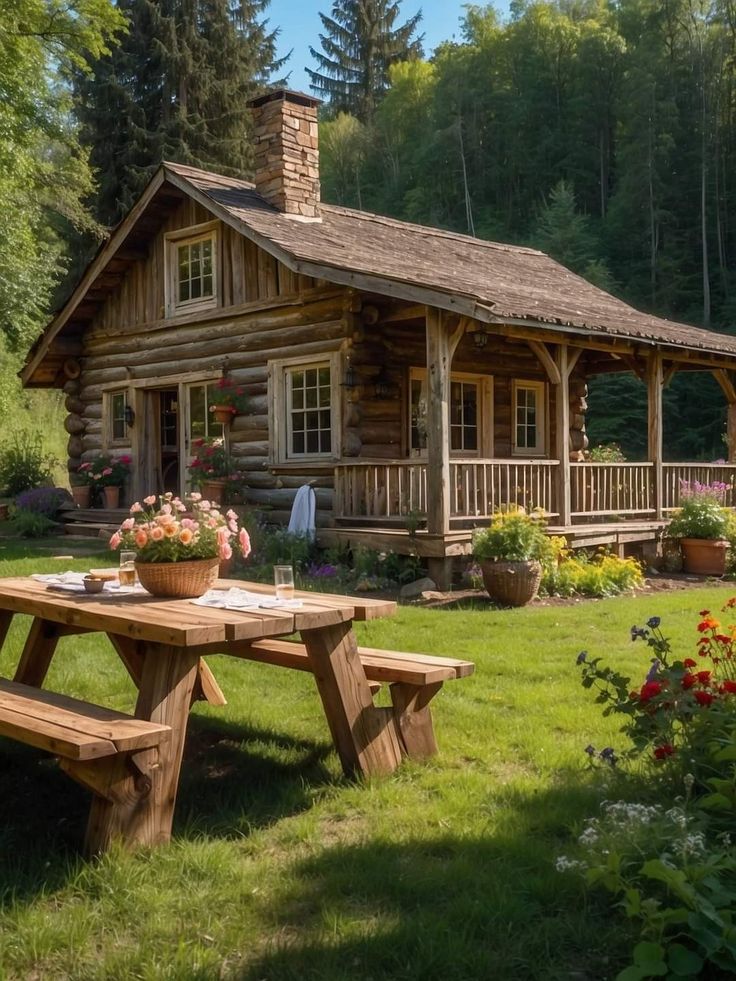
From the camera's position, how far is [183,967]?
8.96 feet

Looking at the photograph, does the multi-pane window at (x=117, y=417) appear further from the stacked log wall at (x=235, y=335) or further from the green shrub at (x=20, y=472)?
the green shrub at (x=20, y=472)

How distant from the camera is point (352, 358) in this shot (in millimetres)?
11875

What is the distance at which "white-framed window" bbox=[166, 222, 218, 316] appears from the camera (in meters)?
14.0

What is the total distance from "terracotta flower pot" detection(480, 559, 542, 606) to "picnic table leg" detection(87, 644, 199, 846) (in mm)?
5617

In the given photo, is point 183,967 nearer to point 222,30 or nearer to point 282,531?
point 282,531

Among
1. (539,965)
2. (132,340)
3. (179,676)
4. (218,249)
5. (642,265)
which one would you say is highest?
(642,265)

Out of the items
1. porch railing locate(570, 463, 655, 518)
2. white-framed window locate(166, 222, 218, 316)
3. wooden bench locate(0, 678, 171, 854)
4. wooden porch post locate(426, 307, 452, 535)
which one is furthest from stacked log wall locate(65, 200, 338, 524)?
wooden bench locate(0, 678, 171, 854)

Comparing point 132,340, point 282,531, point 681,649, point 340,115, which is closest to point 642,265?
point 340,115

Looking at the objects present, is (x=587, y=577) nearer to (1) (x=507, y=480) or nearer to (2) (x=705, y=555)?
(1) (x=507, y=480)

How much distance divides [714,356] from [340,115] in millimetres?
34688

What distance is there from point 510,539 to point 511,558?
0.18 m

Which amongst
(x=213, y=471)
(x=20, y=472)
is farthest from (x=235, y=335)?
(x=20, y=472)

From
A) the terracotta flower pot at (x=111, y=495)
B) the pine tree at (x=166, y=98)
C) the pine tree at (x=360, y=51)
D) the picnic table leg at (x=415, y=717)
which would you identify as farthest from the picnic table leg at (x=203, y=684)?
the pine tree at (x=360, y=51)

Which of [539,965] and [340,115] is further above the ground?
[340,115]
